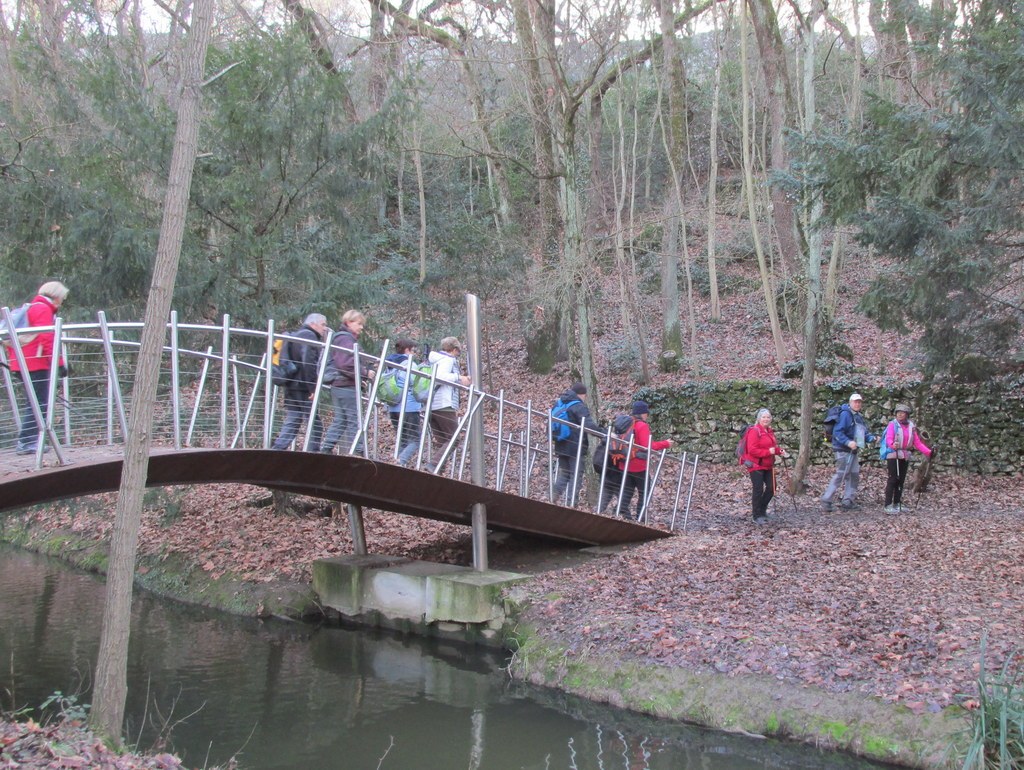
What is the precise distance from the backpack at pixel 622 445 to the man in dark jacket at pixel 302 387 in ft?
16.1

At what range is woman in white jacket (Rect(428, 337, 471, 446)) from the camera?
10.7 metres

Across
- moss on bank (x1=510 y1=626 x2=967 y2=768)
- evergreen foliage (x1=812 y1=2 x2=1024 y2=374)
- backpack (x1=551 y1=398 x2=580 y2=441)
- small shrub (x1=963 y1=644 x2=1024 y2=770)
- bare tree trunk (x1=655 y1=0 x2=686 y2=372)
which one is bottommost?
moss on bank (x1=510 y1=626 x2=967 y2=768)

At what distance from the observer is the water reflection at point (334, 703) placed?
738 cm

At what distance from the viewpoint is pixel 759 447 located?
1312 cm

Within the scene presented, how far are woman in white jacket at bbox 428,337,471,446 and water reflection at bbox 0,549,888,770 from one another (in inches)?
99.8

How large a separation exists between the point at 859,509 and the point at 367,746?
940 cm

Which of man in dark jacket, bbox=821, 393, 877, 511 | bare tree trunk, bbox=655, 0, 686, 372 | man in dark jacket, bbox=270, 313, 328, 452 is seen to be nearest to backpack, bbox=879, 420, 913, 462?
man in dark jacket, bbox=821, 393, 877, 511

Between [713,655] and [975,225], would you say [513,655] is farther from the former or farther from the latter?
[975,225]

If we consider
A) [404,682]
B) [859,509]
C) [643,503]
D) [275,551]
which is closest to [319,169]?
[275,551]

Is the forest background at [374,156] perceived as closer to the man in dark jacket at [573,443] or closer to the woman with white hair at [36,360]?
the man in dark jacket at [573,443]

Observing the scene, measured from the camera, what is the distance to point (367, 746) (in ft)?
25.5

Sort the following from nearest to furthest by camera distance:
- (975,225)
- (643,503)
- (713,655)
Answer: (713,655)
(975,225)
(643,503)

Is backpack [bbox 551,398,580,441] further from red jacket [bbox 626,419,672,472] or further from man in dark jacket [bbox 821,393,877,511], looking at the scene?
man in dark jacket [bbox 821,393,877,511]

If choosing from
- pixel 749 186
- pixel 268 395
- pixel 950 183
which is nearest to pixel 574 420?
pixel 268 395
